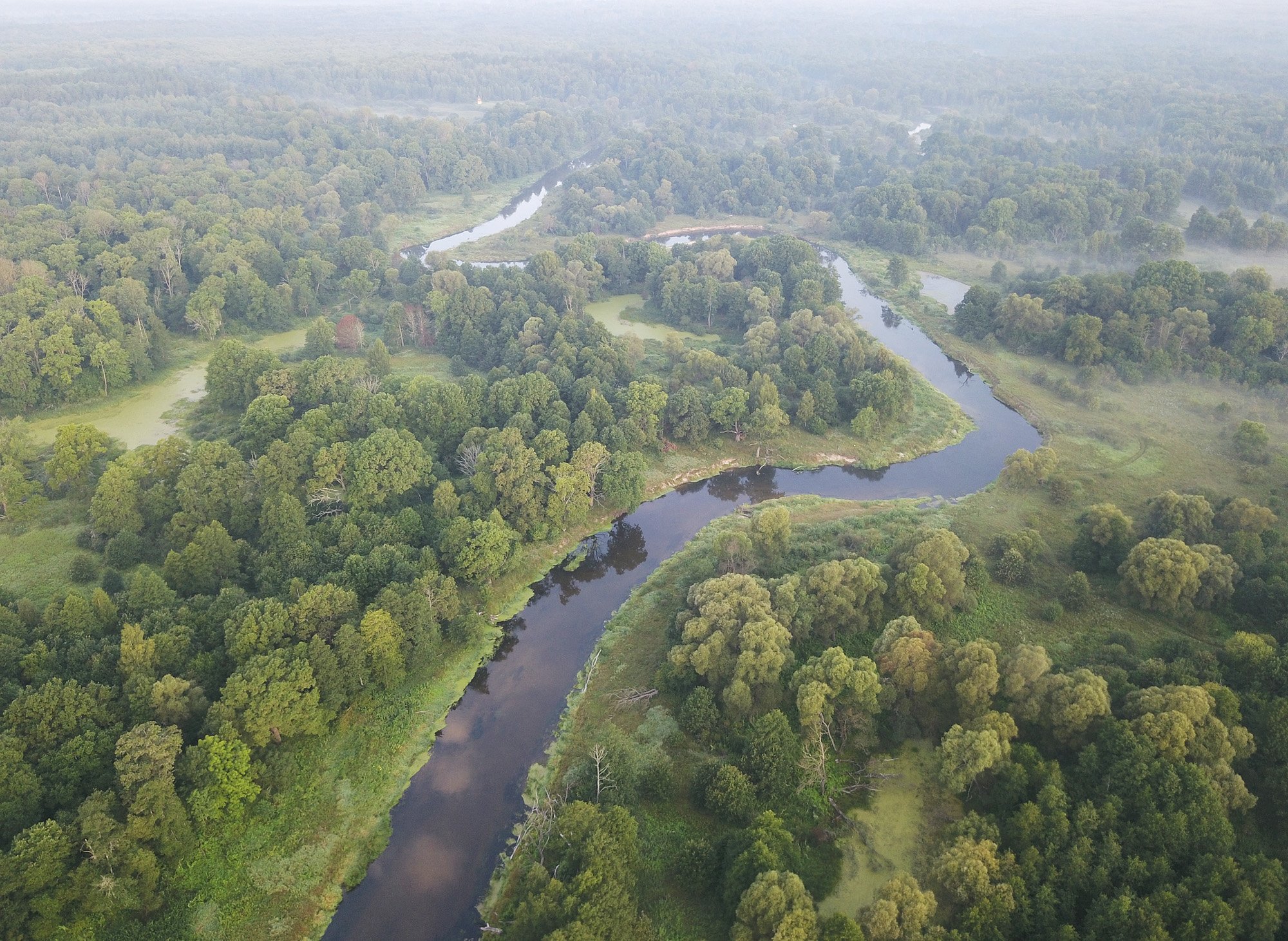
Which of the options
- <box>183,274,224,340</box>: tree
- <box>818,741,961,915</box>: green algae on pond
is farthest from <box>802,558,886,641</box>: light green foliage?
<box>183,274,224,340</box>: tree

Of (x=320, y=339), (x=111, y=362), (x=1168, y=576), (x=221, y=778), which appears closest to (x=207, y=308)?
(x=111, y=362)

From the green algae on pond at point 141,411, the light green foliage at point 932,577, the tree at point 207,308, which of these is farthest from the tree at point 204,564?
the tree at point 207,308

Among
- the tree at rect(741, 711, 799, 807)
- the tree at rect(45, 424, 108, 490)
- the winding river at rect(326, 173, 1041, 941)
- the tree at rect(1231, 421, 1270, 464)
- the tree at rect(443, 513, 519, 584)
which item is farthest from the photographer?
the tree at rect(1231, 421, 1270, 464)

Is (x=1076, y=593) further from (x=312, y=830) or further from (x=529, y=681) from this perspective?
(x=312, y=830)

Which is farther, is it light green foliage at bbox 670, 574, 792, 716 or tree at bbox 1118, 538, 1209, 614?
tree at bbox 1118, 538, 1209, 614

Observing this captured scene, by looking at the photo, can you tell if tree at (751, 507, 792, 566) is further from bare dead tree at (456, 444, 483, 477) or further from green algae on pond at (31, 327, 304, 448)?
green algae on pond at (31, 327, 304, 448)

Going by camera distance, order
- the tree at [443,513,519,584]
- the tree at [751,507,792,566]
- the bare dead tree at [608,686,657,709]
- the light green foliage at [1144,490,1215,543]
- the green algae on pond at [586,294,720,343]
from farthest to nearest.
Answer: the green algae on pond at [586,294,720,343] < the tree at [751,507,792,566] < the light green foliage at [1144,490,1215,543] < the tree at [443,513,519,584] < the bare dead tree at [608,686,657,709]

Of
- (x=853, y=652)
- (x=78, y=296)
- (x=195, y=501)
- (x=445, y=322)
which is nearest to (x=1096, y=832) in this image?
(x=853, y=652)
